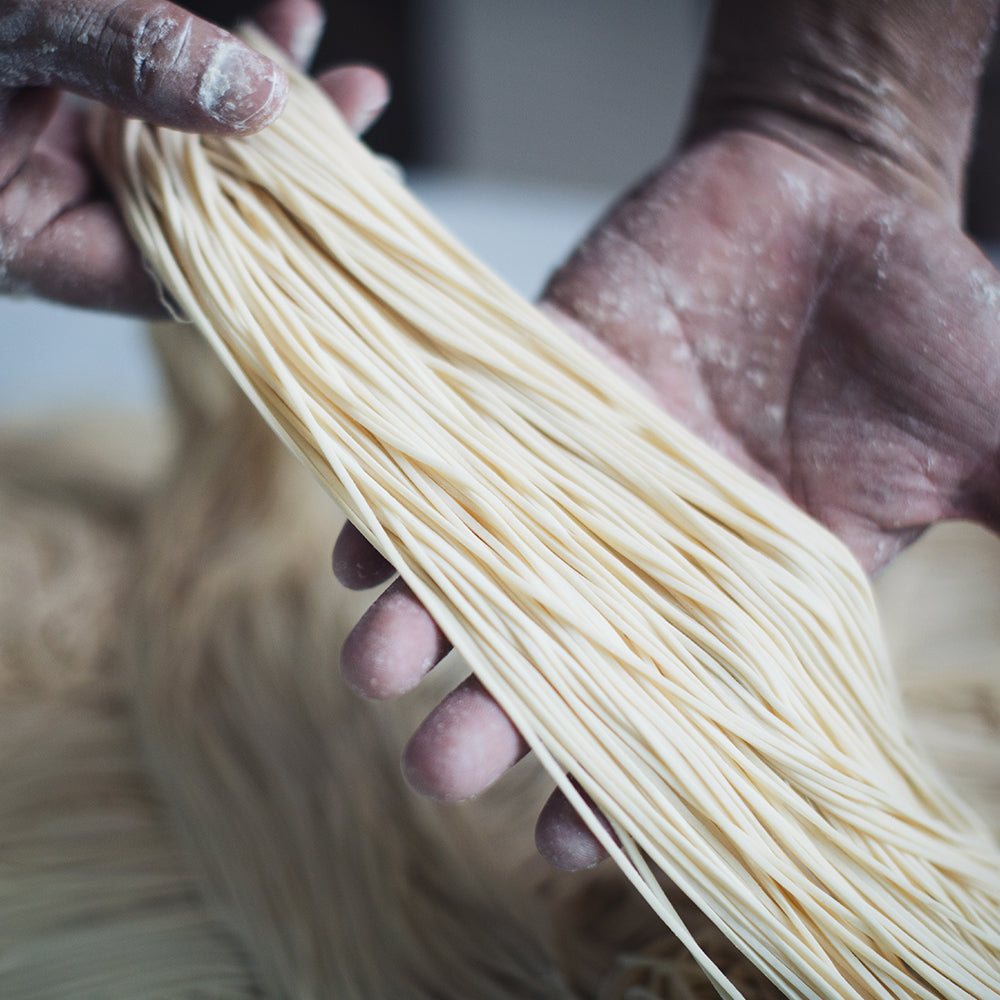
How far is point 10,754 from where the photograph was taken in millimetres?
713

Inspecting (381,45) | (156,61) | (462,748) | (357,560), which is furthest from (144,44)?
(381,45)

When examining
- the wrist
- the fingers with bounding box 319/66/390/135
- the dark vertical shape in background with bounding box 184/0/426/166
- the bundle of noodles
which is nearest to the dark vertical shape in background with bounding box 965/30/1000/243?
the wrist

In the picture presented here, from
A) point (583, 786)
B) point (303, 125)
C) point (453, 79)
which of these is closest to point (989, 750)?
point (583, 786)

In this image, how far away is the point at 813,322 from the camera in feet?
1.93

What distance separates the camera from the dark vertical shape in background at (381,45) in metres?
2.11

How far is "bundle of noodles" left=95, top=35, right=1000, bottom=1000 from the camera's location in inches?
16.4

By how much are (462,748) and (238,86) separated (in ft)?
1.20

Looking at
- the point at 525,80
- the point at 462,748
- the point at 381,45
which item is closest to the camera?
the point at 462,748

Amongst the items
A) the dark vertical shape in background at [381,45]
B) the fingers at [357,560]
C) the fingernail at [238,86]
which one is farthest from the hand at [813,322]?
the dark vertical shape in background at [381,45]

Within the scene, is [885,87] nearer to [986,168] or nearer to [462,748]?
[462,748]

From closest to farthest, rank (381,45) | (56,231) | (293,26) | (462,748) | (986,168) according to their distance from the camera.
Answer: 1. (462,748)
2. (56,231)
3. (293,26)
4. (986,168)
5. (381,45)

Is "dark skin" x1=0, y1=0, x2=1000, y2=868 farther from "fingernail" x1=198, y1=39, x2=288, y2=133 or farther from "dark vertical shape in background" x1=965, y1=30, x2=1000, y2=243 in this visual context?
"dark vertical shape in background" x1=965, y1=30, x2=1000, y2=243

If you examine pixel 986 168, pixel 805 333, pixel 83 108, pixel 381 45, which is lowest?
pixel 381 45

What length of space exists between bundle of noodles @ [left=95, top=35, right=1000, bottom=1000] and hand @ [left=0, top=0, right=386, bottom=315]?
52mm
